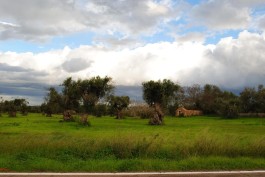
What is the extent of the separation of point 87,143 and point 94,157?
1192 millimetres

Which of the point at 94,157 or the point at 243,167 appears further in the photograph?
the point at 94,157

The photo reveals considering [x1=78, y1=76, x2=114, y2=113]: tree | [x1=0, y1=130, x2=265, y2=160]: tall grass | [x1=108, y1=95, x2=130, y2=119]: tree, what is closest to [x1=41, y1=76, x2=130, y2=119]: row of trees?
[x1=78, y1=76, x2=114, y2=113]: tree

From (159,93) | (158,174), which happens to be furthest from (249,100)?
(158,174)

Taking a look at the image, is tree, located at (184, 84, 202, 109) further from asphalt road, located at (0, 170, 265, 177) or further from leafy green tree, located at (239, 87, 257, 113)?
asphalt road, located at (0, 170, 265, 177)

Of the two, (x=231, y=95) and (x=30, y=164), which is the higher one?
(x=231, y=95)

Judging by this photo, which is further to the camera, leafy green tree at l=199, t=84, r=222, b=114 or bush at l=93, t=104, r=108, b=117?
leafy green tree at l=199, t=84, r=222, b=114

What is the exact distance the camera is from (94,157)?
14.0 meters

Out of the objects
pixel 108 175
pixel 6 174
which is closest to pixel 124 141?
pixel 108 175

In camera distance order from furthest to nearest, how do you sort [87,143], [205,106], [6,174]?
[205,106]
[87,143]
[6,174]

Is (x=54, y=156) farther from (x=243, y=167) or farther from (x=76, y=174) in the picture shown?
(x=243, y=167)

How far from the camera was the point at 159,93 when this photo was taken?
5675 centimetres

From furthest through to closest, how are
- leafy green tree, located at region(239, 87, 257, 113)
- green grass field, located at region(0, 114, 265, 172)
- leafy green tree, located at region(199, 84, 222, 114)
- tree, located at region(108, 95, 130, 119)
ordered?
leafy green tree, located at region(199, 84, 222, 114)
leafy green tree, located at region(239, 87, 257, 113)
tree, located at region(108, 95, 130, 119)
green grass field, located at region(0, 114, 265, 172)

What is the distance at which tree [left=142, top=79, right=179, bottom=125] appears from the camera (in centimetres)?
5659

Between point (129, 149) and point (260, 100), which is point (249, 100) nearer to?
point (260, 100)
